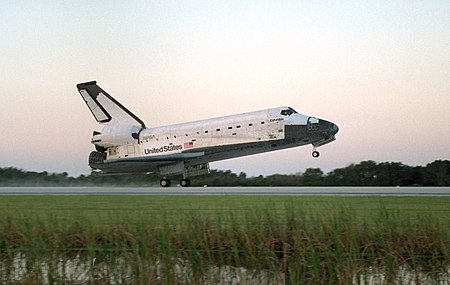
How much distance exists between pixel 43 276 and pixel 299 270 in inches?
111

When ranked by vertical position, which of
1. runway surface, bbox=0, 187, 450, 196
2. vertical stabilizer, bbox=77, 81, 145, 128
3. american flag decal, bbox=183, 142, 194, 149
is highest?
vertical stabilizer, bbox=77, 81, 145, 128

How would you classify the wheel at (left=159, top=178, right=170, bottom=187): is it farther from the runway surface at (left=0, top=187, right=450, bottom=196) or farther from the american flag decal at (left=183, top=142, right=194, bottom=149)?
the runway surface at (left=0, top=187, right=450, bottom=196)

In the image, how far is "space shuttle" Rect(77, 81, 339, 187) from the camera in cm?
2920

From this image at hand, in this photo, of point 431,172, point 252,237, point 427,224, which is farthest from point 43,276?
point 431,172

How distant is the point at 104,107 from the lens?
117ft

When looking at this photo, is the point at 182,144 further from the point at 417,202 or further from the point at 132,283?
the point at 132,283

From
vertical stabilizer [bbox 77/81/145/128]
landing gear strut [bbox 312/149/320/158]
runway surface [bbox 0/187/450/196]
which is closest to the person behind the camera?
runway surface [bbox 0/187/450/196]

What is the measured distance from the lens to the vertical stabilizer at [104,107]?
114 ft

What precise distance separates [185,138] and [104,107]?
6012 millimetres

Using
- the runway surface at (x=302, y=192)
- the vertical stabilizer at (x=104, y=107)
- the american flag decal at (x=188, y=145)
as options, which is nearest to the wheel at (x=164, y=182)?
the american flag decal at (x=188, y=145)

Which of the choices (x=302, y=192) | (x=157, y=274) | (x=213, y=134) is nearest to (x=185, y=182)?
(x=213, y=134)

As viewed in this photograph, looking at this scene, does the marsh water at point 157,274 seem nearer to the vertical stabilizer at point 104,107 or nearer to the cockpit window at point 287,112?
the cockpit window at point 287,112

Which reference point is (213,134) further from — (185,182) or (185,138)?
(185,182)

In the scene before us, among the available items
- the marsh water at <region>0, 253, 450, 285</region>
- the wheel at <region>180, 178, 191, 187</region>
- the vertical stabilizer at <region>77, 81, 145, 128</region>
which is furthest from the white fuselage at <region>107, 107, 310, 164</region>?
the marsh water at <region>0, 253, 450, 285</region>
